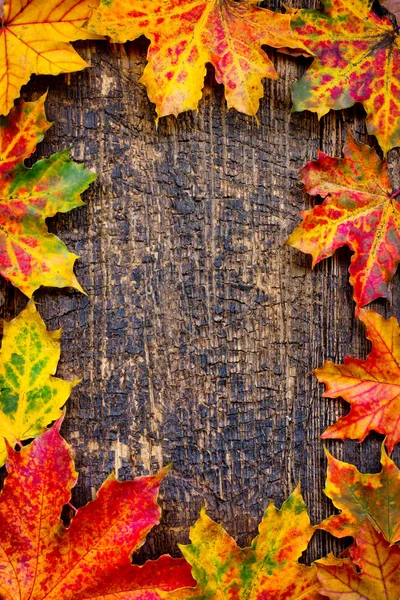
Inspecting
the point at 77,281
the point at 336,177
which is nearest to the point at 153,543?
the point at 77,281

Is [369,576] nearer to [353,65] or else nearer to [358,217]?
[358,217]

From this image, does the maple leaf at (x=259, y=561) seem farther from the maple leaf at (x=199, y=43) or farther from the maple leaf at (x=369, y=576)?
the maple leaf at (x=199, y=43)

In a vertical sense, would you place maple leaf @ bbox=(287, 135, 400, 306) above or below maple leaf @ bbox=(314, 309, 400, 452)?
above

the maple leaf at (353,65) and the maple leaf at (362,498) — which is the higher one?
the maple leaf at (353,65)

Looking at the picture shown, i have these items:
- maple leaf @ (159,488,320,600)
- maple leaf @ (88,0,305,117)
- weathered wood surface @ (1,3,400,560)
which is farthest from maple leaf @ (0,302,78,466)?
maple leaf @ (88,0,305,117)

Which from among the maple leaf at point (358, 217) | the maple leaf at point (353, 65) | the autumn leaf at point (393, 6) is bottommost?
Answer: the maple leaf at point (358, 217)

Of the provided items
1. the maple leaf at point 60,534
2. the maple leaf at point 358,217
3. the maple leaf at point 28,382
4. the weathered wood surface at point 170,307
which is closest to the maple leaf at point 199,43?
the weathered wood surface at point 170,307

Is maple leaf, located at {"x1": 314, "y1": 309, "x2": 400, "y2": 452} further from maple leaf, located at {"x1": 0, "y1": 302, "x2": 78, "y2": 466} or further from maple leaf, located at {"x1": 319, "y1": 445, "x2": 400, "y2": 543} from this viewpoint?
maple leaf, located at {"x1": 0, "y1": 302, "x2": 78, "y2": 466}
